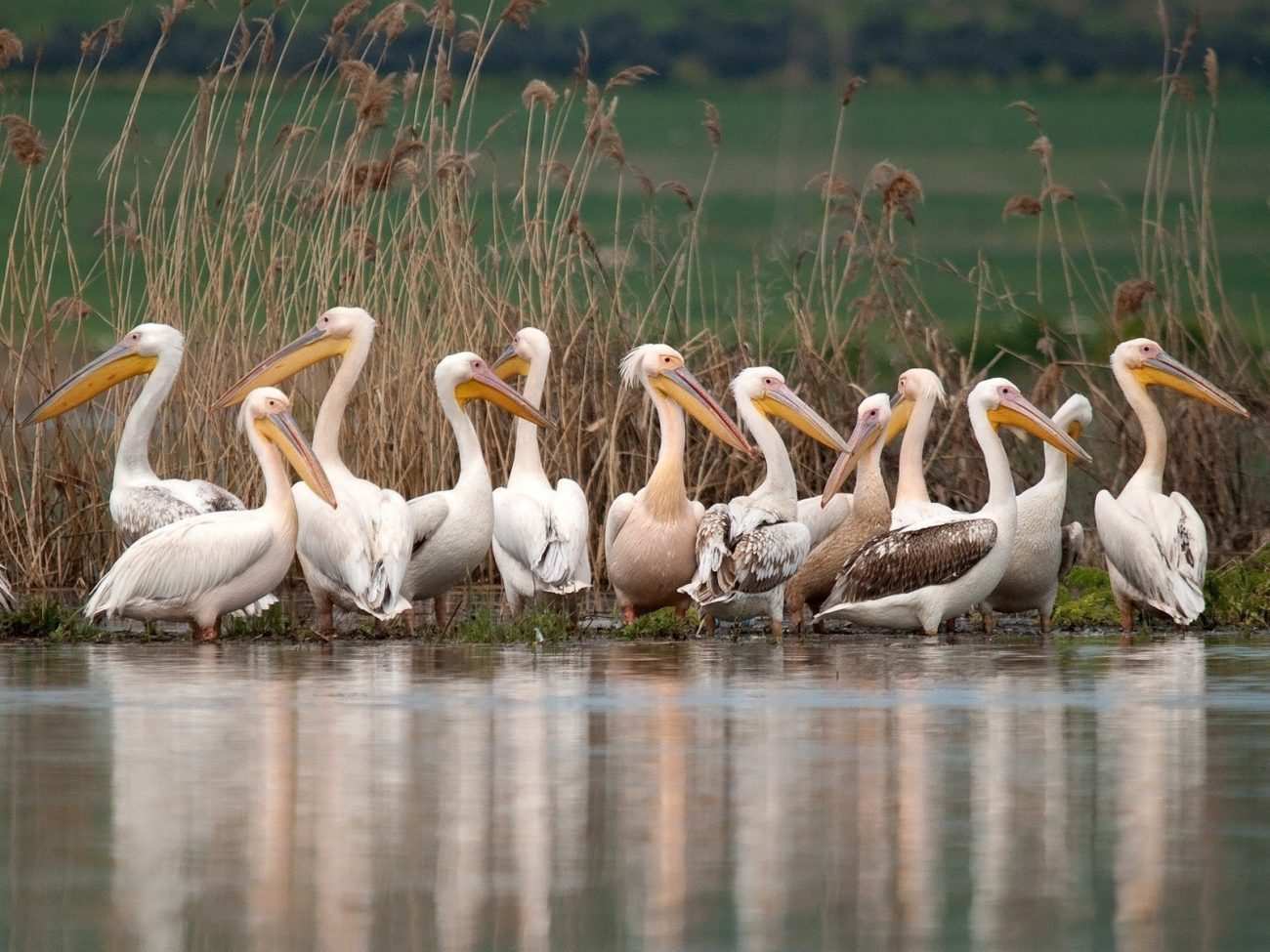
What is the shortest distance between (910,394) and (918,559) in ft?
6.10

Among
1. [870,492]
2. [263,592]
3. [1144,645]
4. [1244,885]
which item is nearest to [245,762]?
[1244,885]

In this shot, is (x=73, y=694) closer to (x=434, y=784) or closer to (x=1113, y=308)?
(x=434, y=784)

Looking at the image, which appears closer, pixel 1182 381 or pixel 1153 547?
pixel 1153 547

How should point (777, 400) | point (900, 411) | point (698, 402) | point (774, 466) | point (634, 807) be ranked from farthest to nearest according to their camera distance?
1. point (900, 411)
2. point (777, 400)
3. point (698, 402)
4. point (774, 466)
5. point (634, 807)

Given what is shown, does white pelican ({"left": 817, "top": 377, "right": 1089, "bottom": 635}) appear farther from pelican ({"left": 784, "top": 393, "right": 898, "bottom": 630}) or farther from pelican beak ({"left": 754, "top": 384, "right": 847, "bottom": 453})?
pelican beak ({"left": 754, "top": 384, "right": 847, "bottom": 453})

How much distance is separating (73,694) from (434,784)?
262 cm

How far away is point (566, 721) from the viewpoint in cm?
786

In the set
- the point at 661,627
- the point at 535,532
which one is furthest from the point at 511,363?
the point at 661,627

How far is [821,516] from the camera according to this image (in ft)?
41.1

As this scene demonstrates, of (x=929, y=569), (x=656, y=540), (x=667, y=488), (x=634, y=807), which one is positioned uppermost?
(x=667, y=488)

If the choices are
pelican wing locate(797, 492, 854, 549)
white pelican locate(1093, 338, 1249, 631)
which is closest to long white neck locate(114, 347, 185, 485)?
pelican wing locate(797, 492, 854, 549)

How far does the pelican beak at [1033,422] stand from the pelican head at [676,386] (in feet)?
4.14

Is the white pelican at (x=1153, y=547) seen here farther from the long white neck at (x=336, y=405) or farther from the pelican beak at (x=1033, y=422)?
the long white neck at (x=336, y=405)

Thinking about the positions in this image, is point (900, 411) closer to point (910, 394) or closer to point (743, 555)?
point (910, 394)
